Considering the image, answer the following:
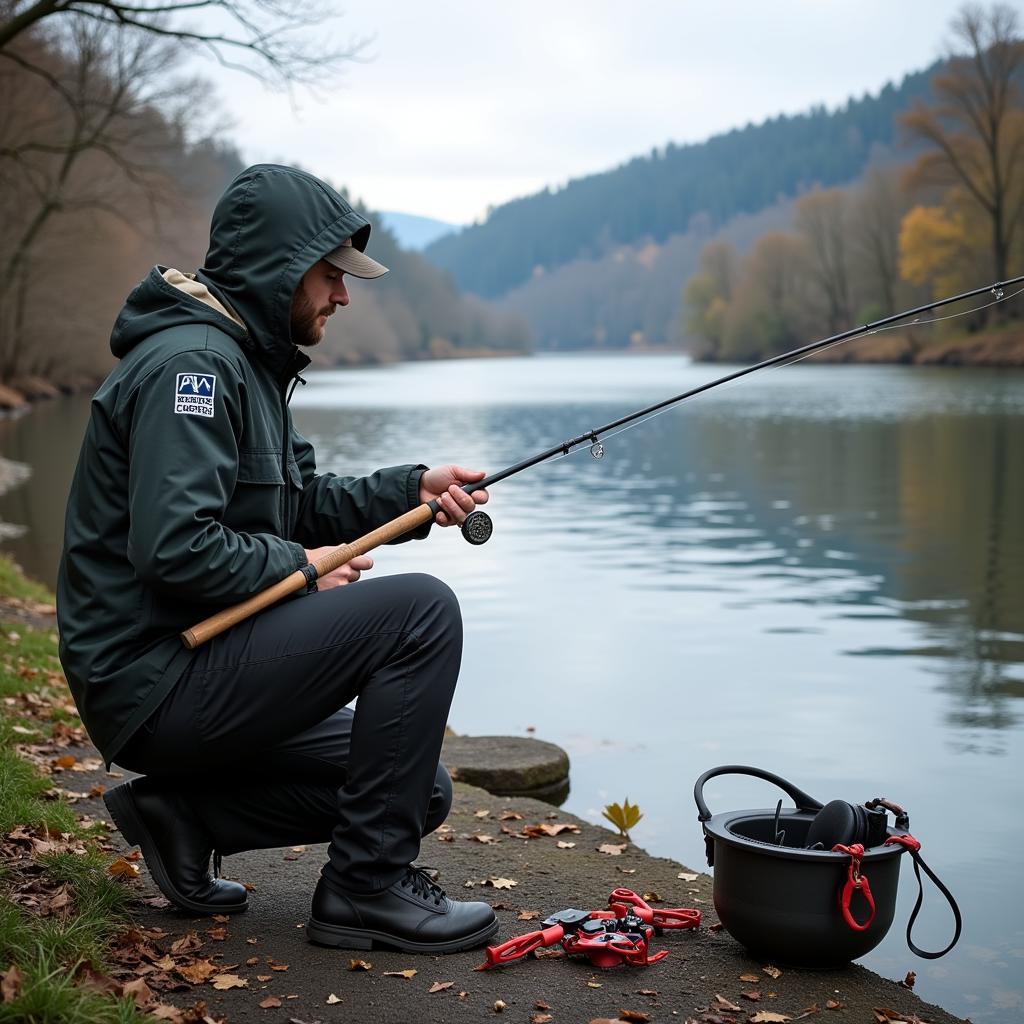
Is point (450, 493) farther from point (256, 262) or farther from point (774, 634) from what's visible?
point (774, 634)

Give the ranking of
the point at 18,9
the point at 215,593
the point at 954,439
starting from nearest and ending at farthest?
Answer: the point at 215,593
the point at 18,9
the point at 954,439

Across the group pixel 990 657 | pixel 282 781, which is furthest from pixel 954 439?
pixel 282 781

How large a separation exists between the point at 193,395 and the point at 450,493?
87 cm

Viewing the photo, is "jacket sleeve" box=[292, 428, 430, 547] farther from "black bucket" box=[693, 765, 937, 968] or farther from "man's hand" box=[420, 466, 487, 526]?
"black bucket" box=[693, 765, 937, 968]

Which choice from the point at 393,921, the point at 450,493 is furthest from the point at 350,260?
the point at 393,921

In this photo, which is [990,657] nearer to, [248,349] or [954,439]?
[248,349]

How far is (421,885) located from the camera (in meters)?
3.48

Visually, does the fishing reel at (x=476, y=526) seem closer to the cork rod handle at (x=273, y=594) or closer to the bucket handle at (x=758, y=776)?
the cork rod handle at (x=273, y=594)

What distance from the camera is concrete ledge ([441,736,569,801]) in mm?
6098

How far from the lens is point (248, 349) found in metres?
3.40

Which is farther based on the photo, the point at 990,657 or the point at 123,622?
the point at 990,657

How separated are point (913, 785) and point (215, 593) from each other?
432 cm

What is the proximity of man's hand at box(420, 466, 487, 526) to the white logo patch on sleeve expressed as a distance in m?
0.80

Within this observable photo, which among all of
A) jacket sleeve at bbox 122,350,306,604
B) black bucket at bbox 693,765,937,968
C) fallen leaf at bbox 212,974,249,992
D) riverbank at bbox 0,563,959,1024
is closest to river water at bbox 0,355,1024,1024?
riverbank at bbox 0,563,959,1024
